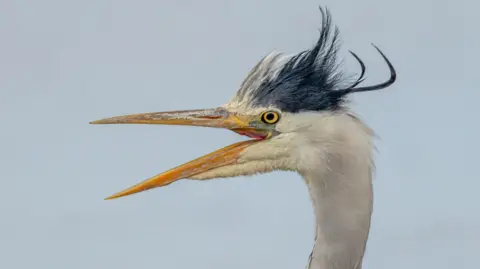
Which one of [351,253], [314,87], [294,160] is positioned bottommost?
[351,253]

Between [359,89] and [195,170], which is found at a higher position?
[359,89]

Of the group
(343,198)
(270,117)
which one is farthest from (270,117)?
(343,198)

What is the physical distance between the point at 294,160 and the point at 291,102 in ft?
1.16

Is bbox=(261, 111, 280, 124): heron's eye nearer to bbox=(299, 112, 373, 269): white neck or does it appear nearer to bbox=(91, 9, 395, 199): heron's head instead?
bbox=(91, 9, 395, 199): heron's head

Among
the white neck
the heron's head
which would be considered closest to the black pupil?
the heron's head

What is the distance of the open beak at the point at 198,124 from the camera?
288 inches

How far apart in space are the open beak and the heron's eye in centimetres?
7

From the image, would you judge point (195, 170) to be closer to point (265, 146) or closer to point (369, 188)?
point (265, 146)

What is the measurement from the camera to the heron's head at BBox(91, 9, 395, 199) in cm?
720

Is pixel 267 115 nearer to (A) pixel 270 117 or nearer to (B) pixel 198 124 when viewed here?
(A) pixel 270 117

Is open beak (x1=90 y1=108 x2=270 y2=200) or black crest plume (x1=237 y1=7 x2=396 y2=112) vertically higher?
black crest plume (x1=237 y1=7 x2=396 y2=112)

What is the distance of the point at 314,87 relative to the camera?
7.24 meters

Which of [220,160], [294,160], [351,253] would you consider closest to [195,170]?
[220,160]

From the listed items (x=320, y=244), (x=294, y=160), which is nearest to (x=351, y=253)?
(x=320, y=244)
